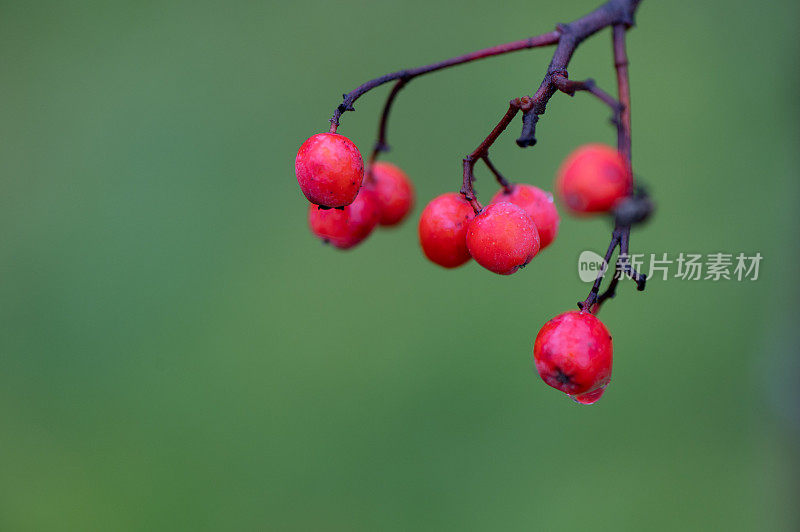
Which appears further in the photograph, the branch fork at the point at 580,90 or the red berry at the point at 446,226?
the red berry at the point at 446,226

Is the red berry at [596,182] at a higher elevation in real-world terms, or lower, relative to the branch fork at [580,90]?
lower

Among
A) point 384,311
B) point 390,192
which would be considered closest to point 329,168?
point 390,192

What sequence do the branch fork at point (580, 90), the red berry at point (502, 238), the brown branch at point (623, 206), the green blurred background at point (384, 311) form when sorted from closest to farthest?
the brown branch at point (623, 206)
the branch fork at point (580, 90)
the red berry at point (502, 238)
the green blurred background at point (384, 311)

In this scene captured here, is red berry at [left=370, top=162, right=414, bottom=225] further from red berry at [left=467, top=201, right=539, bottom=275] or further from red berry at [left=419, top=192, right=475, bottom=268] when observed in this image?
red berry at [left=467, top=201, right=539, bottom=275]

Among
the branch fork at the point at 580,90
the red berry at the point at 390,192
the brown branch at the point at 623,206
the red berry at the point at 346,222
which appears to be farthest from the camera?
the red berry at the point at 390,192

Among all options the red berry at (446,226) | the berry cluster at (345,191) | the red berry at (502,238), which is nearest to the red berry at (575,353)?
the red berry at (502,238)

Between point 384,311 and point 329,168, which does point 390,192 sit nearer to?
point 329,168

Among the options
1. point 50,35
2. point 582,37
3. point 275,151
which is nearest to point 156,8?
point 50,35

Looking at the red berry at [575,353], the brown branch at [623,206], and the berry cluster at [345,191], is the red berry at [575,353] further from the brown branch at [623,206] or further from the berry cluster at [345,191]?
the berry cluster at [345,191]
